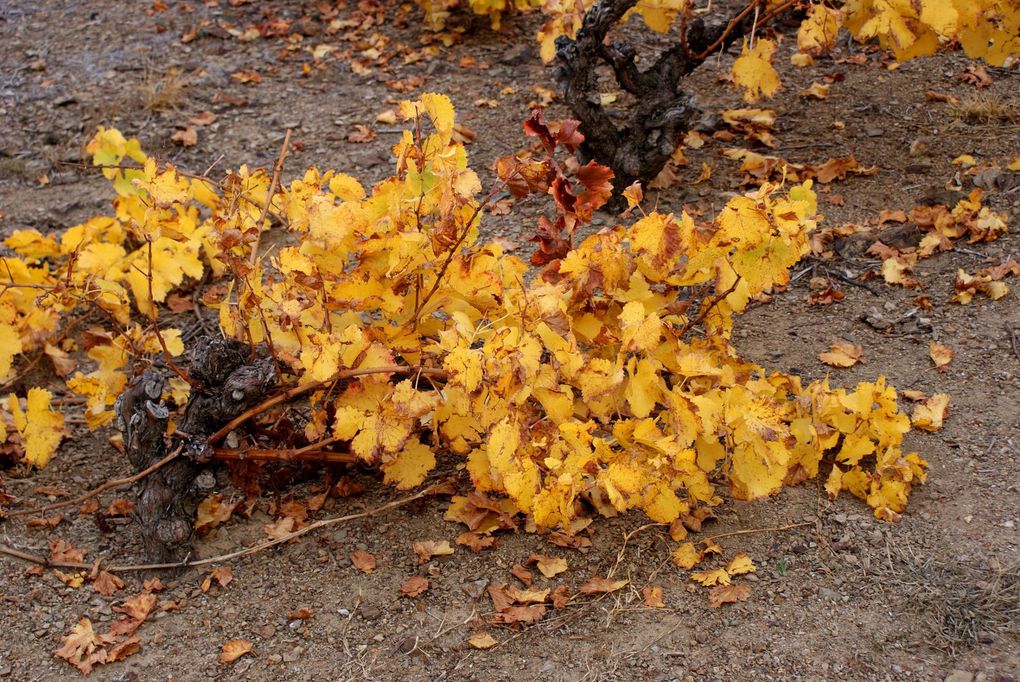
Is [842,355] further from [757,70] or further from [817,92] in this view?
[817,92]

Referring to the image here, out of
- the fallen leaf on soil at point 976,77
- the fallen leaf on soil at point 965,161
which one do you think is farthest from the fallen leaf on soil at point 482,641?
the fallen leaf on soil at point 976,77

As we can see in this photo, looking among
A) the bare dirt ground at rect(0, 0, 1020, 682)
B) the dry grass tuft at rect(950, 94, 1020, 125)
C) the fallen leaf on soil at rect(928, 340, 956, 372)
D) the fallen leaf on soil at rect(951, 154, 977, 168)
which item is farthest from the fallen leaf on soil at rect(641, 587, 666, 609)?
the dry grass tuft at rect(950, 94, 1020, 125)

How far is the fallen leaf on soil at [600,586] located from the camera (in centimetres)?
226

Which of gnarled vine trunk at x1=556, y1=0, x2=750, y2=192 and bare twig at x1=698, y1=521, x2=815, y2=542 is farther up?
gnarled vine trunk at x1=556, y1=0, x2=750, y2=192

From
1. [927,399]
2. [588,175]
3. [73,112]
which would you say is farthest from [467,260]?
[73,112]

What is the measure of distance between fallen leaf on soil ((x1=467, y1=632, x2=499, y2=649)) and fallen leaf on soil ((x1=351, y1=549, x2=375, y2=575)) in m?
0.33

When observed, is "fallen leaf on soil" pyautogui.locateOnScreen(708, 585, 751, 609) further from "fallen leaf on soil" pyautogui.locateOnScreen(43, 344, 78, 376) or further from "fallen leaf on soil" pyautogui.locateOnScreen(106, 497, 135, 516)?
"fallen leaf on soil" pyautogui.locateOnScreen(43, 344, 78, 376)

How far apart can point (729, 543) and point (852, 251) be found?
56.6 inches

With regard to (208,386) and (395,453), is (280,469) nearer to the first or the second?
(208,386)

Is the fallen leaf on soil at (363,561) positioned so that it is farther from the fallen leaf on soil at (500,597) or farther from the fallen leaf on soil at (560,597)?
the fallen leaf on soil at (560,597)

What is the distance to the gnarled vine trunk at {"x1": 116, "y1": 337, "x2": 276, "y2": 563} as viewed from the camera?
7.60 feet

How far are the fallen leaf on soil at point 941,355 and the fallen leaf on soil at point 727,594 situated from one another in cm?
103

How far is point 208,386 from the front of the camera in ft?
7.75

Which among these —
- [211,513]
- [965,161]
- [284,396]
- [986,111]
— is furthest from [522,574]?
[986,111]
